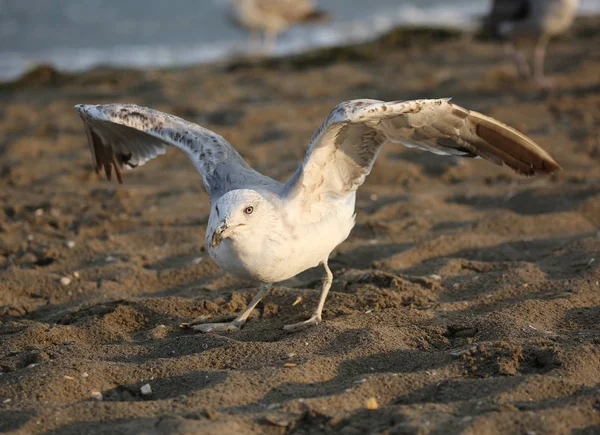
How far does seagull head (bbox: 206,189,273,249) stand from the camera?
469cm

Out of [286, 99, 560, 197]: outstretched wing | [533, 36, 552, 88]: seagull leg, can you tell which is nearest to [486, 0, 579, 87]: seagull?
[533, 36, 552, 88]: seagull leg

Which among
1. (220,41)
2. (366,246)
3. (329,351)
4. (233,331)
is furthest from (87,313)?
(220,41)

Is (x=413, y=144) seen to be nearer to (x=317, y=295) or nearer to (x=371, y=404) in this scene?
(x=317, y=295)

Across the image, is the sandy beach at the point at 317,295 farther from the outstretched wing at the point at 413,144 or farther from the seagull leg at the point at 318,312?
the outstretched wing at the point at 413,144

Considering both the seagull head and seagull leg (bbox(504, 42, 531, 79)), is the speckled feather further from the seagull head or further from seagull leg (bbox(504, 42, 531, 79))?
seagull leg (bbox(504, 42, 531, 79))

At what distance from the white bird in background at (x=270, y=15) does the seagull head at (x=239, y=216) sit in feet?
42.8

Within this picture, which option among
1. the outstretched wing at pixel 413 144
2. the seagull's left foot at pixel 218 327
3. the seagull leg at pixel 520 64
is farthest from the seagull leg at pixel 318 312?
the seagull leg at pixel 520 64

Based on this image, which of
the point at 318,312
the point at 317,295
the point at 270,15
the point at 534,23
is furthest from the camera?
the point at 270,15

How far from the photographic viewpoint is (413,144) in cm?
559

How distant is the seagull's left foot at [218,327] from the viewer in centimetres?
518

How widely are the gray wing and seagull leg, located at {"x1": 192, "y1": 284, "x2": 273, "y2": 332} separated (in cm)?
69

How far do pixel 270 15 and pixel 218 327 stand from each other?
1348 centimetres

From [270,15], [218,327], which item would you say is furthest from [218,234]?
[270,15]

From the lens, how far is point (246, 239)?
4.79 m
